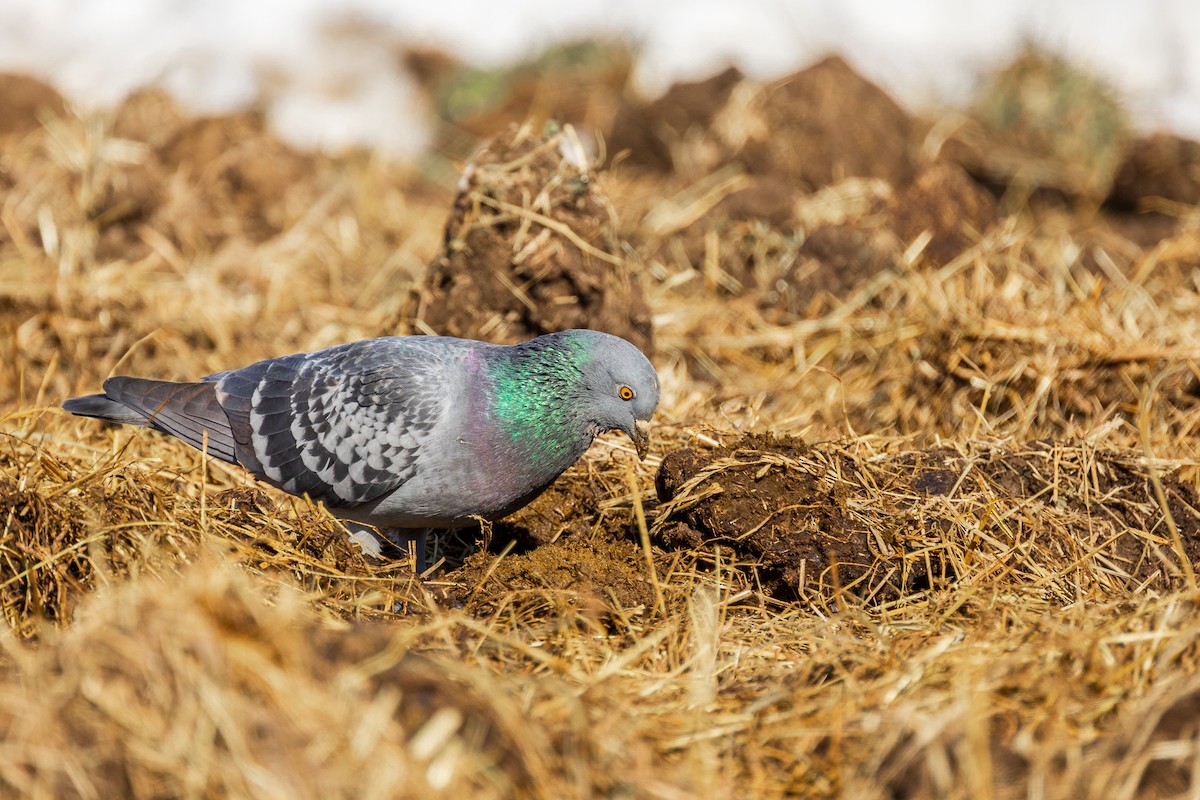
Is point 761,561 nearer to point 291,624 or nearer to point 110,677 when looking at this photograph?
point 291,624

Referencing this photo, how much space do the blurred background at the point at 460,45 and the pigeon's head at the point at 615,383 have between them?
251 inches

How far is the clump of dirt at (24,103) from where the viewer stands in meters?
7.80

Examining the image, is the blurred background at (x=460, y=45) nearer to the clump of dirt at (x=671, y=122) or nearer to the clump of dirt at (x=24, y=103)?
the clump of dirt at (x=24, y=103)

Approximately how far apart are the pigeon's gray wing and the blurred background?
602cm

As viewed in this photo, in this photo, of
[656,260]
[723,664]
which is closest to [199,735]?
[723,664]

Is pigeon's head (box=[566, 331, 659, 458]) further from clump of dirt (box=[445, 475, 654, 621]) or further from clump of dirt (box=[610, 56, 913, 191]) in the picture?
clump of dirt (box=[610, 56, 913, 191])

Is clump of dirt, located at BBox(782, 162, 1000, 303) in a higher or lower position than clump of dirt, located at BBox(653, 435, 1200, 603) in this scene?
higher

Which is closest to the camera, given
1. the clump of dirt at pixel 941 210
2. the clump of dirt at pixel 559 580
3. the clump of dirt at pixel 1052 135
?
the clump of dirt at pixel 559 580

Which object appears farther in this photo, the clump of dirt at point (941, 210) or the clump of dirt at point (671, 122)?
the clump of dirt at point (671, 122)

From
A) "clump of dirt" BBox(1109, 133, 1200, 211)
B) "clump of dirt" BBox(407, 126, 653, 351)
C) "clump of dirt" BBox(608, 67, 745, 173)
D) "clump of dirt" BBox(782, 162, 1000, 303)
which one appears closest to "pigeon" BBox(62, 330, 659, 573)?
"clump of dirt" BBox(407, 126, 653, 351)

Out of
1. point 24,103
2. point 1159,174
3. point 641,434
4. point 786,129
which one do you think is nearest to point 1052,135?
point 1159,174

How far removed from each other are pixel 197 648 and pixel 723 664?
1.36 meters

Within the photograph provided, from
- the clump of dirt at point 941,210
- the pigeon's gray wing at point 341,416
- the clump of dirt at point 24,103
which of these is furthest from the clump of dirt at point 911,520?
the clump of dirt at point 24,103

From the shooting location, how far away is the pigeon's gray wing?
143 inches
